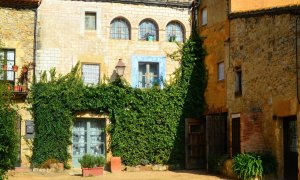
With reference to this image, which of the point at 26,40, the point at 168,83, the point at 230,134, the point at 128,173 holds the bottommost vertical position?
the point at 128,173

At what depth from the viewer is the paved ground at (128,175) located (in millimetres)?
19969

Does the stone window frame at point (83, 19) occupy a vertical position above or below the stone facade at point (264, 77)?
above

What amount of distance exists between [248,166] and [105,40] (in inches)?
349

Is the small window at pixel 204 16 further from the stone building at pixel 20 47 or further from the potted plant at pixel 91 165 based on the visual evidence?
the potted plant at pixel 91 165

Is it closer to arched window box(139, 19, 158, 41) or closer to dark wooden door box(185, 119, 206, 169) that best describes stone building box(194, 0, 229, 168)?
dark wooden door box(185, 119, 206, 169)

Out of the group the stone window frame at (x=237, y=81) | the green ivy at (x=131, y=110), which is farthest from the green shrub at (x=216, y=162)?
the stone window frame at (x=237, y=81)

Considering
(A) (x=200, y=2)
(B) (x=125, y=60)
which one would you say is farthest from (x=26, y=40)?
(A) (x=200, y=2)

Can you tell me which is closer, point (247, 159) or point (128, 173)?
point (247, 159)

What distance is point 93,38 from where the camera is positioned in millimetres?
23547

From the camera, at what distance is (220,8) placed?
2239 centimetres

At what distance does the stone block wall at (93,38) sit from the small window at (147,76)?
51 centimetres

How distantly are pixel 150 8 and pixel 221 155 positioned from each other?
718 cm

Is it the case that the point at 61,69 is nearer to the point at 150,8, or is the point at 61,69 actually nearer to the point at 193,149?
the point at 150,8

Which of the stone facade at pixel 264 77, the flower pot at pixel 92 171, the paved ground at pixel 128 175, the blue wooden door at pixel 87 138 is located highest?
the stone facade at pixel 264 77
